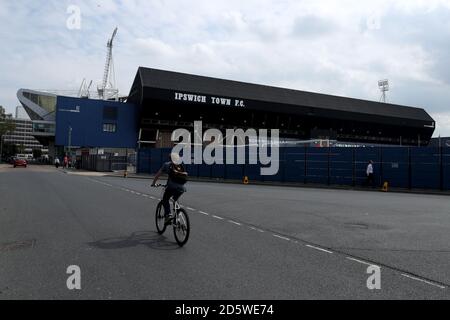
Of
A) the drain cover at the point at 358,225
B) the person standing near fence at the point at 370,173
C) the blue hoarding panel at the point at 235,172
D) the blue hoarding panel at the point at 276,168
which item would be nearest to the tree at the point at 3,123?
the blue hoarding panel at the point at 235,172

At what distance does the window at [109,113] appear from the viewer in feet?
266

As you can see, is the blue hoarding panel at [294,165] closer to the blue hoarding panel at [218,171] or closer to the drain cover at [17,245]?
the blue hoarding panel at [218,171]

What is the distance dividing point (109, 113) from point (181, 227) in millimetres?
75233

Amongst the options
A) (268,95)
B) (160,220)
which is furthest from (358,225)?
(268,95)

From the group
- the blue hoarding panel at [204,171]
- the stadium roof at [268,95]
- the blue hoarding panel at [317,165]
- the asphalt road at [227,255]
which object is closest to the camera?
the asphalt road at [227,255]

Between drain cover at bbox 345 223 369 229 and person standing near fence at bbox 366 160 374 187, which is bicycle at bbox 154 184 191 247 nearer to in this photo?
drain cover at bbox 345 223 369 229

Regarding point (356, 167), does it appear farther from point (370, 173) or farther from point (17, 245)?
point (17, 245)

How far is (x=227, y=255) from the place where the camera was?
8086 millimetres

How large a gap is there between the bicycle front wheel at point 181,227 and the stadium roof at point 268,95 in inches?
2584

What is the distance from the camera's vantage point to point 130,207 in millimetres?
15547

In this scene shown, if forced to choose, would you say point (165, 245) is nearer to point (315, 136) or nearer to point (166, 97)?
point (166, 97)

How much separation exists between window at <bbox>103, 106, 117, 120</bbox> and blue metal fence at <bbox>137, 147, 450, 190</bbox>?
4509cm
